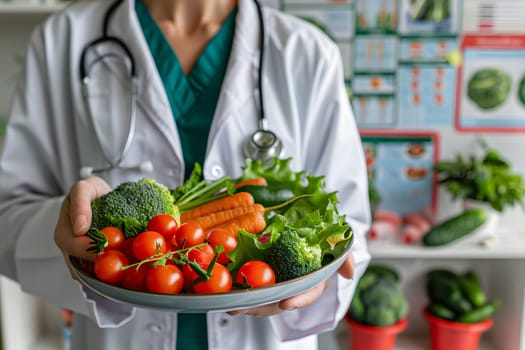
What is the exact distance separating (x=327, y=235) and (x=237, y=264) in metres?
0.12

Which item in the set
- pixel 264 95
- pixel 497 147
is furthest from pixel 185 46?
pixel 497 147

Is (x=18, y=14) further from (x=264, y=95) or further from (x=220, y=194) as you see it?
(x=220, y=194)

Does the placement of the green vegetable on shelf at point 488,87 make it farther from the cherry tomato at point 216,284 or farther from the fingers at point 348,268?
the cherry tomato at point 216,284

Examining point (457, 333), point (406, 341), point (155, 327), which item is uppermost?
point (155, 327)

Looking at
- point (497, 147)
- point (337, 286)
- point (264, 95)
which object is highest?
point (264, 95)

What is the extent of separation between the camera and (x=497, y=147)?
1.80m

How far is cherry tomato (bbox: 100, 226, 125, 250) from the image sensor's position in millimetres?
631

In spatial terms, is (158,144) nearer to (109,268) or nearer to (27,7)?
(109,268)

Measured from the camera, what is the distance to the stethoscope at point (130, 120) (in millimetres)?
882

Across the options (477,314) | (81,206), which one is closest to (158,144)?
(81,206)

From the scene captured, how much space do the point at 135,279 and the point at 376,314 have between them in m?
1.22

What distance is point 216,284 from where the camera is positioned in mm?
561

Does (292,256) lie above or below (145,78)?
below

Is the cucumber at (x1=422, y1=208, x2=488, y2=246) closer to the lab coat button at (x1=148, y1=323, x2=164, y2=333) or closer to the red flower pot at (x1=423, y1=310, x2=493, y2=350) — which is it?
the red flower pot at (x1=423, y1=310, x2=493, y2=350)
